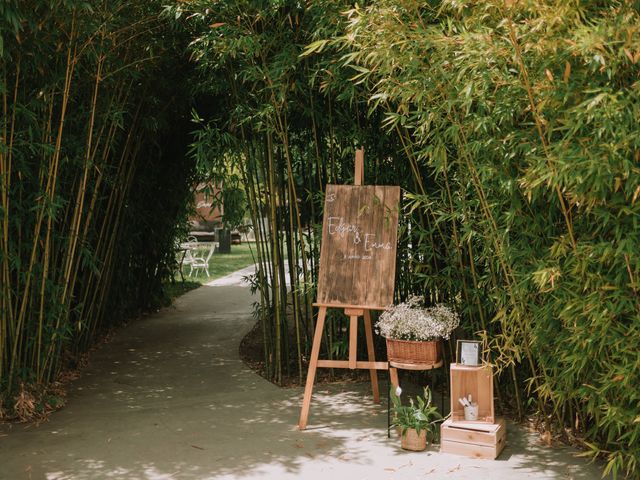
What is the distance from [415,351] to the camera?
351cm

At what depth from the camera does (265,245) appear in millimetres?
5066

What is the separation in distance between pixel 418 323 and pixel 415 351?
0.14 metres

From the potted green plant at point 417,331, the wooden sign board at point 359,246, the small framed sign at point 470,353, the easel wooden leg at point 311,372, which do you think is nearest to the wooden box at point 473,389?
the small framed sign at point 470,353

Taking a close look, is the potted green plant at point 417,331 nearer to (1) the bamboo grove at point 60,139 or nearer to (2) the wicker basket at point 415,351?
(2) the wicker basket at point 415,351

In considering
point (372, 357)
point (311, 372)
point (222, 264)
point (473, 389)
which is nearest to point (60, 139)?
point (311, 372)

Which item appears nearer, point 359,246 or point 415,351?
point 415,351

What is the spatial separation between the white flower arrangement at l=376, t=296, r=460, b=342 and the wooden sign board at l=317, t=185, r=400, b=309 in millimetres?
88

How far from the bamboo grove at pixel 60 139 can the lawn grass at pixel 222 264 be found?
404 cm

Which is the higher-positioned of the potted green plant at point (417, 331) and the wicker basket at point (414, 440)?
the potted green plant at point (417, 331)

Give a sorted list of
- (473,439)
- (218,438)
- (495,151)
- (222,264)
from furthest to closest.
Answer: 1. (222,264)
2. (218,438)
3. (473,439)
4. (495,151)

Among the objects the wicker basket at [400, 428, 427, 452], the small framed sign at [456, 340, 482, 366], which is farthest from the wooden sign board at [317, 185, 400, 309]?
the wicker basket at [400, 428, 427, 452]

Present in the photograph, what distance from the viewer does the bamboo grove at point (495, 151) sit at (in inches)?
103

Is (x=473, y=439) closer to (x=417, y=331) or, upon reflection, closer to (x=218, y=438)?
(x=417, y=331)

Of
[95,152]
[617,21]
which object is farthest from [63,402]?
[617,21]
